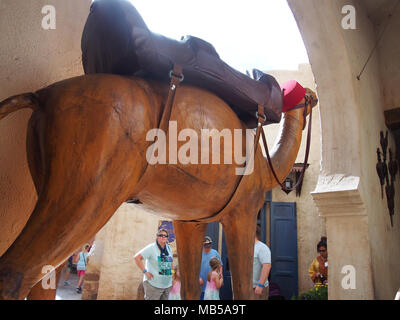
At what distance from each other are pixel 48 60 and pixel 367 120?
9.39ft

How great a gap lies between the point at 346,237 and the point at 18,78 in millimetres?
2609

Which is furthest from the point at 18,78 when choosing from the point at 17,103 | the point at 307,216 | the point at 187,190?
the point at 307,216

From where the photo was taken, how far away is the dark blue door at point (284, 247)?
7242mm

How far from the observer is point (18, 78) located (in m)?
1.18

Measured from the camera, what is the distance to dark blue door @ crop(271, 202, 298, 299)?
23.8 feet

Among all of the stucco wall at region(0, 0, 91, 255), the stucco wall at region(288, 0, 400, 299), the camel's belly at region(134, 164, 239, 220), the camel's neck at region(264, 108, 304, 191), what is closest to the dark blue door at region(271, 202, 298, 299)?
the stucco wall at region(288, 0, 400, 299)

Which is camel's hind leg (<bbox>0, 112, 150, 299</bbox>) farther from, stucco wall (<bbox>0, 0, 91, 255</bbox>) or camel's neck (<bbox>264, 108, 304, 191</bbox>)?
camel's neck (<bbox>264, 108, 304, 191</bbox>)

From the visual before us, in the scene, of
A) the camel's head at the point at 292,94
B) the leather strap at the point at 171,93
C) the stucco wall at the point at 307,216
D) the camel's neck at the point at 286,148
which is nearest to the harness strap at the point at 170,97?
the leather strap at the point at 171,93

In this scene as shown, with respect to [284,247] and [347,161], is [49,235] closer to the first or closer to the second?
[347,161]

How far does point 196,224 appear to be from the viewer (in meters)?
1.53
